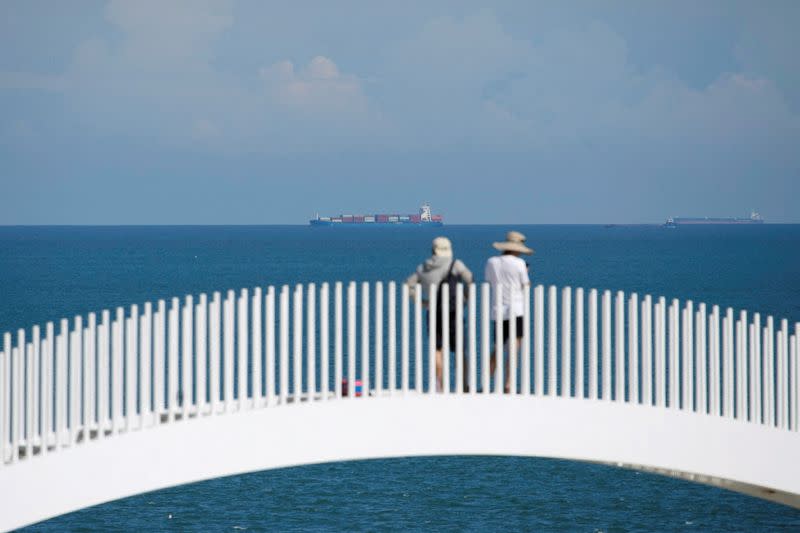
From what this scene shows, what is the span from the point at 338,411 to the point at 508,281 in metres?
2.75

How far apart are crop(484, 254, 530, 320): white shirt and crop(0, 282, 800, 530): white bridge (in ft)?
0.62

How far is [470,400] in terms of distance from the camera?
16047mm

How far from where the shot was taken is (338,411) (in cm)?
1591

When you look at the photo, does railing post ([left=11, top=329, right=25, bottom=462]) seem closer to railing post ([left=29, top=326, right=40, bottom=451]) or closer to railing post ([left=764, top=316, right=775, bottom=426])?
railing post ([left=29, top=326, right=40, bottom=451])

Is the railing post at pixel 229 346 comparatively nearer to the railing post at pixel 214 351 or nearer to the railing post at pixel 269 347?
the railing post at pixel 214 351

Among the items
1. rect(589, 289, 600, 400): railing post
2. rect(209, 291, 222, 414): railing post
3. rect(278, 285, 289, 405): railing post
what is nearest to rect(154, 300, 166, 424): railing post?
rect(209, 291, 222, 414): railing post

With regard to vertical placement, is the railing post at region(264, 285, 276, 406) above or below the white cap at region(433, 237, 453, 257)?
below

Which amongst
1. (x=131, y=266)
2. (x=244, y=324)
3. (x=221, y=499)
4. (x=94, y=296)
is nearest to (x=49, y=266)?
(x=131, y=266)

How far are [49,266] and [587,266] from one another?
7072 cm

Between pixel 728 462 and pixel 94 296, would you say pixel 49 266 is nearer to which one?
pixel 94 296

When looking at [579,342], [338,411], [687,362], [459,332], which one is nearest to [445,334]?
[459,332]

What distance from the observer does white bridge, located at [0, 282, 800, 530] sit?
15.1 metres

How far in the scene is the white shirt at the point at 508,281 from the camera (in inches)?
631

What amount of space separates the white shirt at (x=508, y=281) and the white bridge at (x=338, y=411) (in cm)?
19
